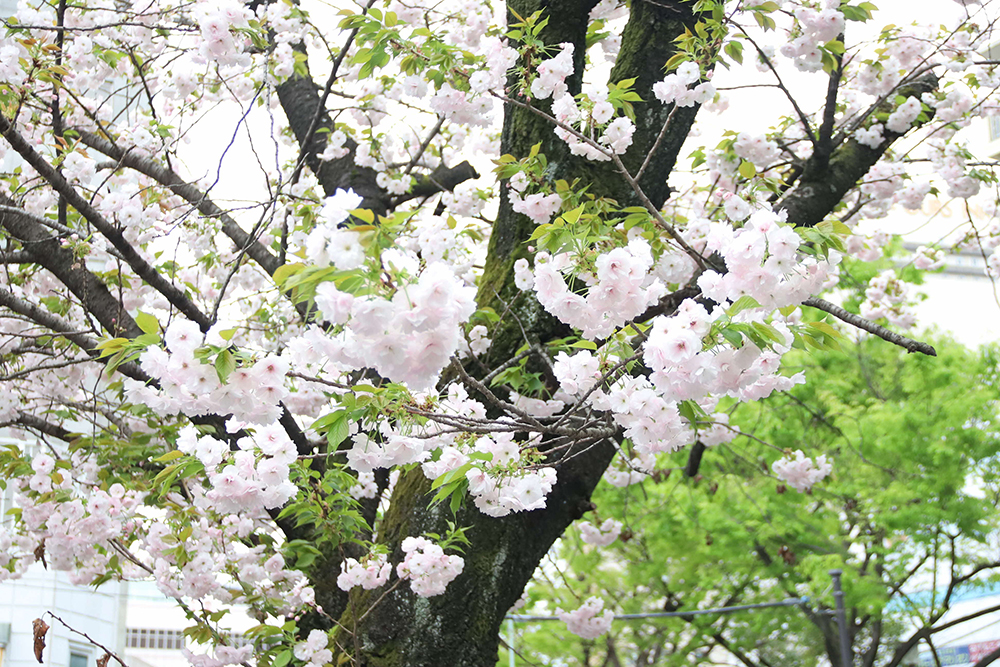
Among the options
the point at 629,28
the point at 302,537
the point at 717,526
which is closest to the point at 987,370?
the point at 717,526

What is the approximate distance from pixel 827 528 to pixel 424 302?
10.2 m

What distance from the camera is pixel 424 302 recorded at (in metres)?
1.28

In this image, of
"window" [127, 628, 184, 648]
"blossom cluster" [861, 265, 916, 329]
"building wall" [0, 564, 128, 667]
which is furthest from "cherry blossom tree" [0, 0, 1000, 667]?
"window" [127, 628, 184, 648]

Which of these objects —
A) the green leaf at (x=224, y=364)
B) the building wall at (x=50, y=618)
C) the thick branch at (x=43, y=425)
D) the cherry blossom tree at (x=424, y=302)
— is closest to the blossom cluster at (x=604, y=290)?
the cherry blossom tree at (x=424, y=302)

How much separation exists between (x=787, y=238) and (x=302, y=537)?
231cm

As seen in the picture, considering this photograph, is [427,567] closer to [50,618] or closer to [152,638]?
[50,618]

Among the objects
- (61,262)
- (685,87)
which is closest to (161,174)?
(61,262)

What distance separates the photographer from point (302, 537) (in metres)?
3.28

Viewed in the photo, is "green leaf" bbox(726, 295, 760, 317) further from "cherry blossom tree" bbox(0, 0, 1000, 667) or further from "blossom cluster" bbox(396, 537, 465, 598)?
"blossom cluster" bbox(396, 537, 465, 598)

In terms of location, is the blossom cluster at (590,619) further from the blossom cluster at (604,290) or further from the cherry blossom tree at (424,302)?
the blossom cluster at (604,290)

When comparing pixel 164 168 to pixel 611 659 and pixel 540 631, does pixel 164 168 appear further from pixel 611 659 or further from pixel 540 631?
pixel 611 659

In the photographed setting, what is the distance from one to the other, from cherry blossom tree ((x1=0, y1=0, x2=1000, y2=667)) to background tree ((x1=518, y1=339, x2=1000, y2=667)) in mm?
5041

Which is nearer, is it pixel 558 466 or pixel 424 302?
pixel 424 302

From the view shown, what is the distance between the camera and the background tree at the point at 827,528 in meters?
9.18
